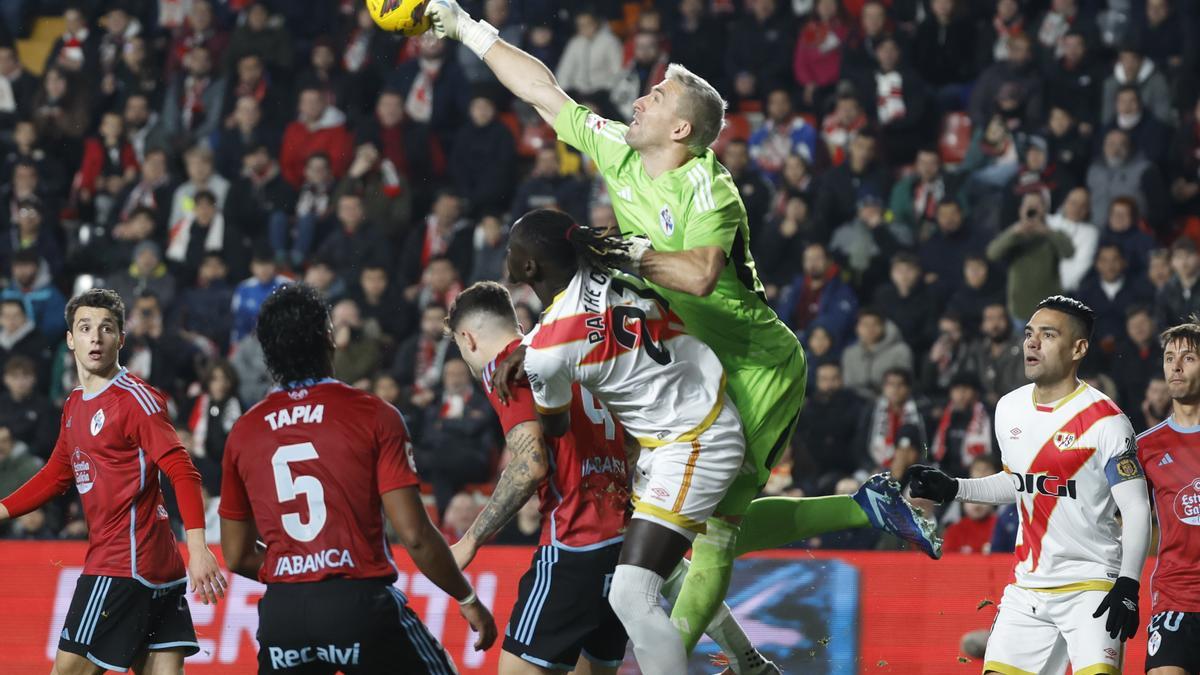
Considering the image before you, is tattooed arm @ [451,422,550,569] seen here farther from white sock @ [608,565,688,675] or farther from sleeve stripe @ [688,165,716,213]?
sleeve stripe @ [688,165,716,213]

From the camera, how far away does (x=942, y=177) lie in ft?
50.1

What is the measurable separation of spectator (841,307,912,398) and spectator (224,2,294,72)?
8.12 metres

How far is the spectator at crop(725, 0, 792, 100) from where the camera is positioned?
56.3 feet

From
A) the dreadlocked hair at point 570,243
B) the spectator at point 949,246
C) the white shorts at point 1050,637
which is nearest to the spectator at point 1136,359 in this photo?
the spectator at point 949,246

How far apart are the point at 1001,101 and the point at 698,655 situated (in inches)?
326

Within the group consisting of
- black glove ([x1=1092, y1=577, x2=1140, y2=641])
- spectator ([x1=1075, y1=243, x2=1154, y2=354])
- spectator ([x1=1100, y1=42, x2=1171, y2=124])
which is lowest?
black glove ([x1=1092, y1=577, x2=1140, y2=641])

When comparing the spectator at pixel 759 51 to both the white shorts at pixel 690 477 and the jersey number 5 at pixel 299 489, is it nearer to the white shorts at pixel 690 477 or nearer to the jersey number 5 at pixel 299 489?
the white shorts at pixel 690 477

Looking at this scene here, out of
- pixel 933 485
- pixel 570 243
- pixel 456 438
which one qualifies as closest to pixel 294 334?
pixel 570 243

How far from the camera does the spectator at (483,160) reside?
1652cm

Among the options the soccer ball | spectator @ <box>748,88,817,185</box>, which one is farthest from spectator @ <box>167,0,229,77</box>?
the soccer ball

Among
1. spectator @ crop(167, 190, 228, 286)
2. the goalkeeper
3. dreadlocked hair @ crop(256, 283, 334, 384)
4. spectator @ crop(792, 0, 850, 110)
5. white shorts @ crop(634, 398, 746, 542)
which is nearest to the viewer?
dreadlocked hair @ crop(256, 283, 334, 384)

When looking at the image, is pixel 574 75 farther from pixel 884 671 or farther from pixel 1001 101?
pixel 884 671

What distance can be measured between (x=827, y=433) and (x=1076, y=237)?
10.3 ft

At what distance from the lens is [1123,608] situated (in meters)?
6.57
